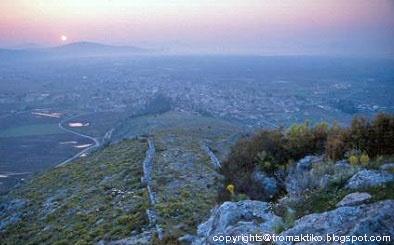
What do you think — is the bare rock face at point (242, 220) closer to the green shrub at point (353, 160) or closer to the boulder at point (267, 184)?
the green shrub at point (353, 160)

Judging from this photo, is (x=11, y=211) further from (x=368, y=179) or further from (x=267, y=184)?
(x=368, y=179)

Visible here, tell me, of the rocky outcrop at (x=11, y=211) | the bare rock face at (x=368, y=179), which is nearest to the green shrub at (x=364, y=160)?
the bare rock face at (x=368, y=179)

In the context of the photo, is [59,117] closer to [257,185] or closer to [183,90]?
[183,90]

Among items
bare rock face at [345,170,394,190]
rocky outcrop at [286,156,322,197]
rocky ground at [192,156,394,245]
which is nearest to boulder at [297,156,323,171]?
rocky outcrop at [286,156,322,197]

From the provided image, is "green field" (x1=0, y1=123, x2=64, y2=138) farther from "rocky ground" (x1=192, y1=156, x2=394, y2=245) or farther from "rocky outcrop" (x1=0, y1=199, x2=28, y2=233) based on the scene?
"rocky ground" (x1=192, y1=156, x2=394, y2=245)

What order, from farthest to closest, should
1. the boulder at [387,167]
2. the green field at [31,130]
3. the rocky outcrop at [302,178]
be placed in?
the green field at [31,130] → the rocky outcrop at [302,178] → the boulder at [387,167]

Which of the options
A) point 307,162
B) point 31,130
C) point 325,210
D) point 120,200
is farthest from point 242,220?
point 31,130

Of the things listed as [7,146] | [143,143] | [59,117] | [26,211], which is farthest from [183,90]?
[26,211]
